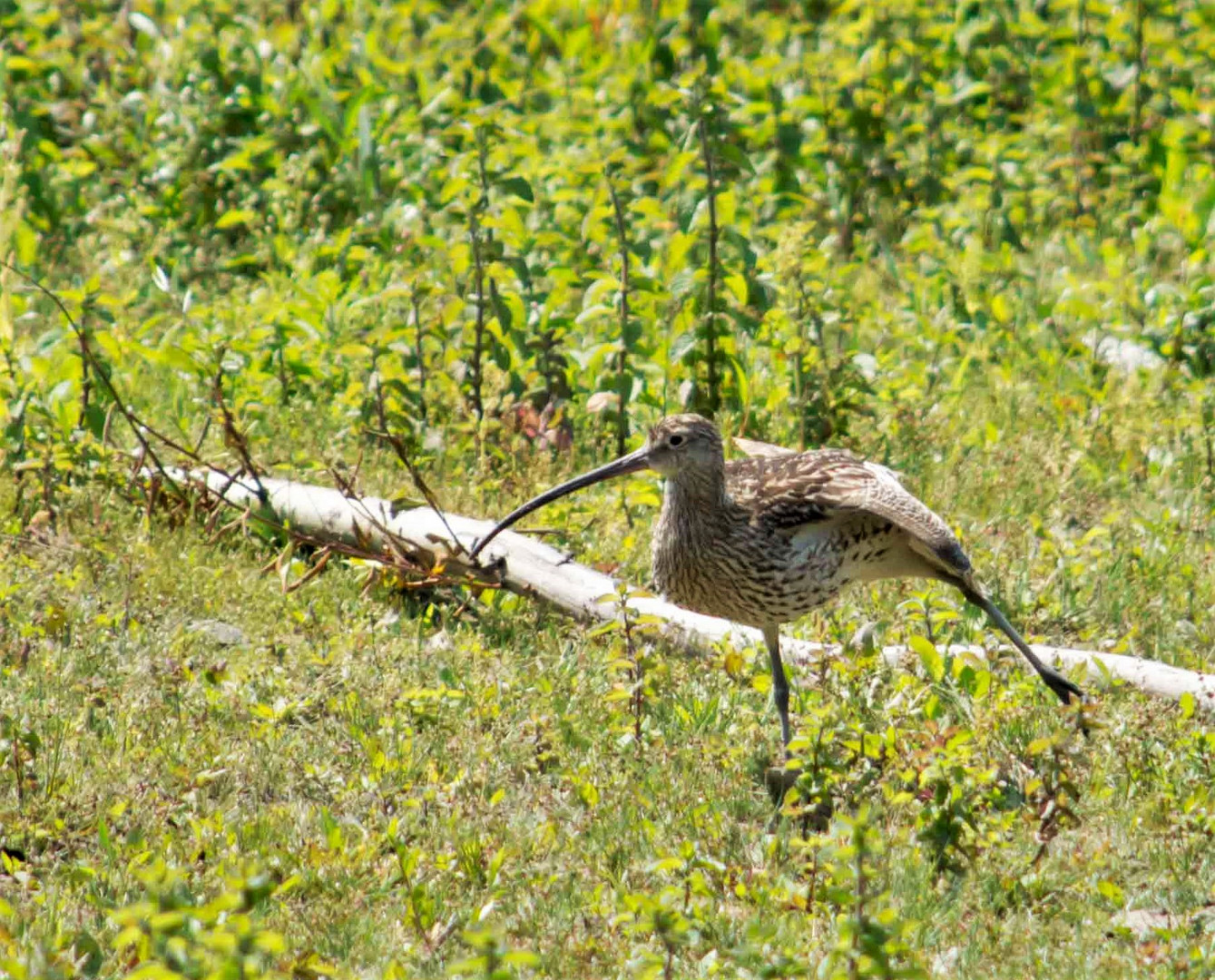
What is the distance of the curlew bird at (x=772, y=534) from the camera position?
614cm

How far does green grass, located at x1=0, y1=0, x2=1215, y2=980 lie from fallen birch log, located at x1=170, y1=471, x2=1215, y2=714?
121 mm

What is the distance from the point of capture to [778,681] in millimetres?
6203

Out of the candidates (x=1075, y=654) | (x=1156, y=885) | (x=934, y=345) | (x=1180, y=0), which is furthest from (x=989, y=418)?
(x=1180, y=0)

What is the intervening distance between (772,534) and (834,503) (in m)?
0.26

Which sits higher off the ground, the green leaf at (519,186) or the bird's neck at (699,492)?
the green leaf at (519,186)

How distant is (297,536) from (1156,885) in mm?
3565

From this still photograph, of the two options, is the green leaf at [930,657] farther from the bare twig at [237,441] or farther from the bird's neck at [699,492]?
the bare twig at [237,441]

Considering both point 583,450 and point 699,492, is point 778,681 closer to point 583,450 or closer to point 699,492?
point 699,492

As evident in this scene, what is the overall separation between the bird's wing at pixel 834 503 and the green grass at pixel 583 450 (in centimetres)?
37

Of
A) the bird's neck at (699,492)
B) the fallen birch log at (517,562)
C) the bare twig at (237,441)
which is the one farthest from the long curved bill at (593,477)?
the bare twig at (237,441)

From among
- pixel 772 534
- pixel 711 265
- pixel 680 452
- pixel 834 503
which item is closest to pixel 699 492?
pixel 680 452

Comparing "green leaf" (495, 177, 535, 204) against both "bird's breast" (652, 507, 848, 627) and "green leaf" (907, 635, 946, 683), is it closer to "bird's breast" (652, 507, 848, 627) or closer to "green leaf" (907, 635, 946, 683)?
"bird's breast" (652, 507, 848, 627)

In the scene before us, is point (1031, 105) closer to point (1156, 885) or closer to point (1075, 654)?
point (1075, 654)

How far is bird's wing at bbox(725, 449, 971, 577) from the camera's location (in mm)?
6172
